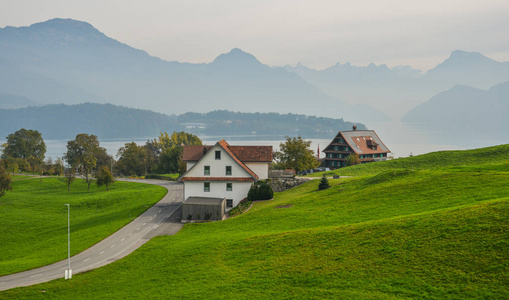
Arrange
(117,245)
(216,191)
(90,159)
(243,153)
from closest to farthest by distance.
Result: (117,245) → (216,191) → (243,153) → (90,159)

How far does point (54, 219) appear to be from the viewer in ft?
195

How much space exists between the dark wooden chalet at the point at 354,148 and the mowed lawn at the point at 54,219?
6027 centimetres

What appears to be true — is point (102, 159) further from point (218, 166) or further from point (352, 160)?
point (218, 166)

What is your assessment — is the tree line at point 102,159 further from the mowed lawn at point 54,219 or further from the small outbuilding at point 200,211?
the small outbuilding at point 200,211

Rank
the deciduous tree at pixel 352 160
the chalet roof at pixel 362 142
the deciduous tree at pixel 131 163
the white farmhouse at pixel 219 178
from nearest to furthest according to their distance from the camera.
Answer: the white farmhouse at pixel 219 178 → the deciduous tree at pixel 352 160 → the chalet roof at pixel 362 142 → the deciduous tree at pixel 131 163

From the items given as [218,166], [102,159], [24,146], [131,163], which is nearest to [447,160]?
[218,166]

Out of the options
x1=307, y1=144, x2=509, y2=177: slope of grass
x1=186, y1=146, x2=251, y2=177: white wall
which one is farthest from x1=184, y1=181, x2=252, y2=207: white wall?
x1=307, y1=144, x2=509, y2=177: slope of grass

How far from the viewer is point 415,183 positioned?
41500mm

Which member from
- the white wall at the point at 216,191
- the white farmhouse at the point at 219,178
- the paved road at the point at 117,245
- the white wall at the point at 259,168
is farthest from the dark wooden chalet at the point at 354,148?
the paved road at the point at 117,245

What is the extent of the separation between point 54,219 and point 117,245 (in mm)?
24965

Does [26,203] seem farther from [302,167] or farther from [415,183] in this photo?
[415,183]

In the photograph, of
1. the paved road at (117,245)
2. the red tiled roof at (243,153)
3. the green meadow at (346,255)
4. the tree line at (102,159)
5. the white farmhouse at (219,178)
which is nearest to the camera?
the green meadow at (346,255)

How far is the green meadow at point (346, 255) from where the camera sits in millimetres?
20750

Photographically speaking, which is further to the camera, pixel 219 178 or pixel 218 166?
pixel 218 166
